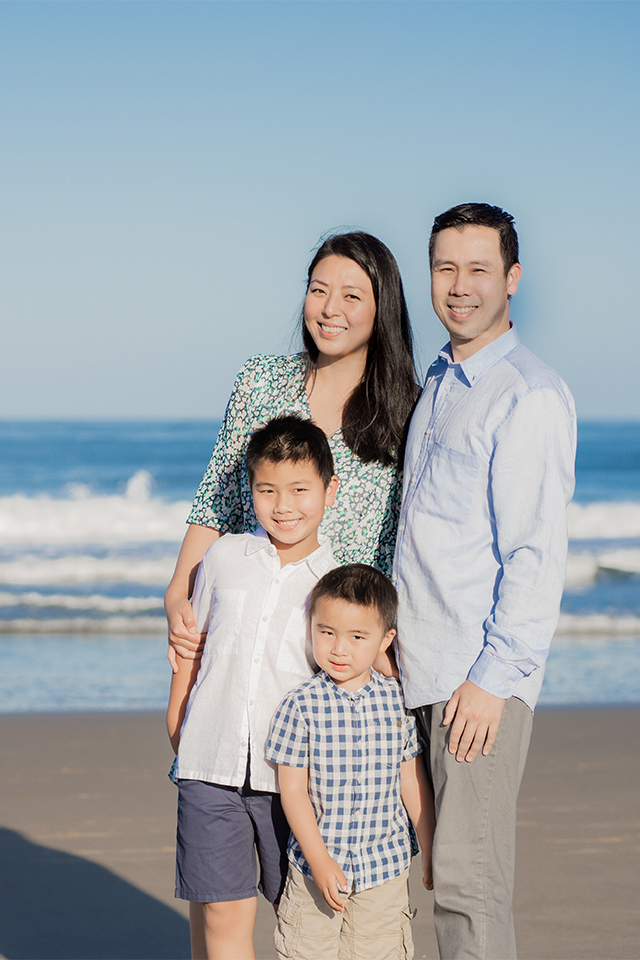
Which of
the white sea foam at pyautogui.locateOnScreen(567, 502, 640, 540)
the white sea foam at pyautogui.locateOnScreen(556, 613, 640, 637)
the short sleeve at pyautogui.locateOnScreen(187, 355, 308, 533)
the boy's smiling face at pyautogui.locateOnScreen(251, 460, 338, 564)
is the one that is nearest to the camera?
the boy's smiling face at pyautogui.locateOnScreen(251, 460, 338, 564)

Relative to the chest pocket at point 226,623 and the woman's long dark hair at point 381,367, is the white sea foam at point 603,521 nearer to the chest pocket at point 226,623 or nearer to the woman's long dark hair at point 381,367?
the woman's long dark hair at point 381,367

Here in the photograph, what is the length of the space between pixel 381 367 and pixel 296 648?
828 millimetres

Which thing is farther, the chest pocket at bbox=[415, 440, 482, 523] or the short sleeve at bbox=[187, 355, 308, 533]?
the short sleeve at bbox=[187, 355, 308, 533]

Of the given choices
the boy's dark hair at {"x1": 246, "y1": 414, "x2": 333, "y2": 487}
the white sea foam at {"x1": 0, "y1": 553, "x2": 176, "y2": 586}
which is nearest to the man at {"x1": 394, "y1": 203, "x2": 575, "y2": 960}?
the boy's dark hair at {"x1": 246, "y1": 414, "x2": 333, "y2": 487}

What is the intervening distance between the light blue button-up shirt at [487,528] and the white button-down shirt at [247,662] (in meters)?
0.25

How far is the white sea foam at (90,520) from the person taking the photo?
53.4ft

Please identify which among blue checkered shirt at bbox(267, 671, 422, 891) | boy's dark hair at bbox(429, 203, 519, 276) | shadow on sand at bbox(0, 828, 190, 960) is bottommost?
shadow on sand at bbox(0, 828, 190, 960)

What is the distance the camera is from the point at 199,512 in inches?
110

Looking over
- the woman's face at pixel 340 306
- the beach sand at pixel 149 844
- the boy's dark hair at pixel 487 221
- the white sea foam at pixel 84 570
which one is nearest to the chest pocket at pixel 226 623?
the woman's face at pixel 340 306

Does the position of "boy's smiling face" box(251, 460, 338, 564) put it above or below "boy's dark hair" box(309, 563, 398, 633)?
above

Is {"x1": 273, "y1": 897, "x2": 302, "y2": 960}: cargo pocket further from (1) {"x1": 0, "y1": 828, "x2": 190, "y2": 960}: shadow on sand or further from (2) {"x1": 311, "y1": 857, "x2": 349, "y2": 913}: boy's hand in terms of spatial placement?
(1) {"x1": 0, "y1": 828, "x2": 190, "y2": 960}: shadow on sand

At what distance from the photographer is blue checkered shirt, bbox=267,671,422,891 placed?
2.22 m

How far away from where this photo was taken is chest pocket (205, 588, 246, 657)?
233 centimetres

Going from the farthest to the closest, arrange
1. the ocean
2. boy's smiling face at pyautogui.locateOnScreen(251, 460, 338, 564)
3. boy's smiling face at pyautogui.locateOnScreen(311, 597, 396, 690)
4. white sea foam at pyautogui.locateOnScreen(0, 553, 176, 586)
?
white sea foam at pyautogui.locateOnScreen(0, 553, 176, 586), the ocean, boy's smiling face at pyautogui.locateOnScreen(251, 460, 338, 564), boy's smiling face at pyautogui.locateOnScreen(311, 597, 396, 690)
